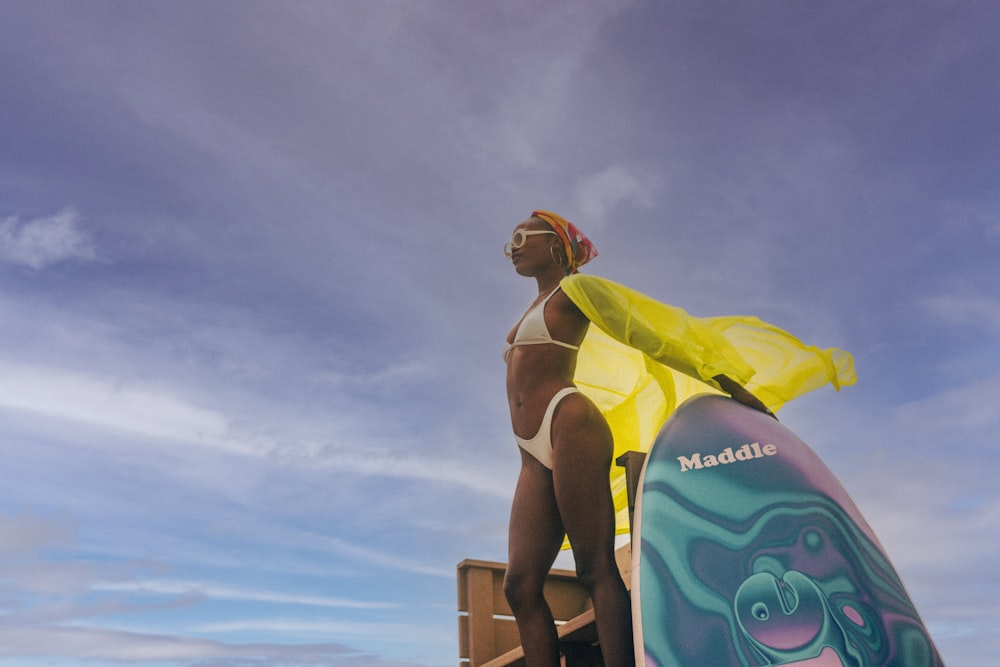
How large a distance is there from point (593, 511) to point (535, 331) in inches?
27.6

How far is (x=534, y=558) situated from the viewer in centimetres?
283

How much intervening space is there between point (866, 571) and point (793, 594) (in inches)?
11.7

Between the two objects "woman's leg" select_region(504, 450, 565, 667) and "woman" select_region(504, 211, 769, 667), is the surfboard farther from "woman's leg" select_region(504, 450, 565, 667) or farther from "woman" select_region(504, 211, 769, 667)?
"woman's leg" select_region(504, 450, 565, 667)

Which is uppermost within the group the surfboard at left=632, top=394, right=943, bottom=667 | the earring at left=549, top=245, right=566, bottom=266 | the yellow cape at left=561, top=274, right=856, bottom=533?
the earring at left=549, top=245, right=566, bottom=266

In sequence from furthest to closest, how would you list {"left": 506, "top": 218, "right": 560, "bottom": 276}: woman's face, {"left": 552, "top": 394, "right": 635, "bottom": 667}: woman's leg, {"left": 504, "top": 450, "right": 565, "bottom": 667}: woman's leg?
{"left": 506, "top": 218, "right": 560, "bottom": 276}: woman's face → {"left": 504, "top": 450, "right": 565, "bottom": 667}: woman's leg → {"left": 552, "top": 394, "right": 635, "bottom": 667}: woman's leg

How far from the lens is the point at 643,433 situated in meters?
3.38

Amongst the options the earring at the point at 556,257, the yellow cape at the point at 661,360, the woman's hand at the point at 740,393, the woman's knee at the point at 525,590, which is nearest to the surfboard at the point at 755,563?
the woman's hand at the point at 740,393

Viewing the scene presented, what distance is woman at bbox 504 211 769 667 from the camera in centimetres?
263

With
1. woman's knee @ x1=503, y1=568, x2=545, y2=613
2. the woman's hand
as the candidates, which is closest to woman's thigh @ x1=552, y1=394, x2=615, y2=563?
woman's knee @ x1=503, y1=568, x2=545, y2=613

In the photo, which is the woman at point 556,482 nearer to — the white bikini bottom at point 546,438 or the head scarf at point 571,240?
the white bikini bottom at point 546,438

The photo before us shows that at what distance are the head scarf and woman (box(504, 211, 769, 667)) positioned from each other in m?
0.19

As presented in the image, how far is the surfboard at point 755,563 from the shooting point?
232 centimetres

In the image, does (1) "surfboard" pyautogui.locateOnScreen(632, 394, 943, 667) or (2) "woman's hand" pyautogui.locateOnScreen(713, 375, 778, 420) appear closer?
(1) "surfboard" pyautogui.locateOnScreen(632, 394, 943, 667)

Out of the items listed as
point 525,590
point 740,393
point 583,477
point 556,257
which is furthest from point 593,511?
point 556,257
